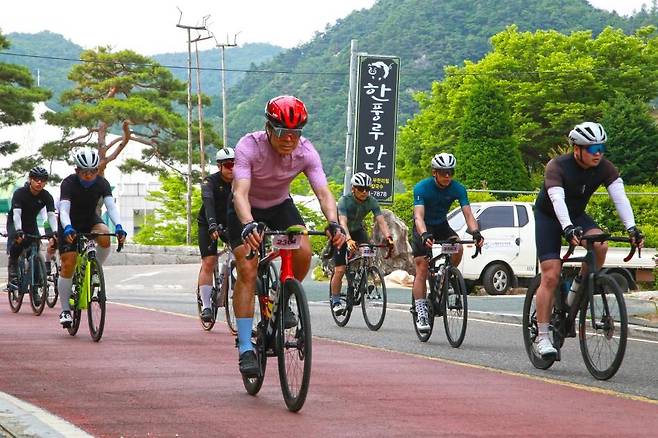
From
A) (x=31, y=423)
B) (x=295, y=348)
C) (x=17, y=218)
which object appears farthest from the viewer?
(x=17, y=218)

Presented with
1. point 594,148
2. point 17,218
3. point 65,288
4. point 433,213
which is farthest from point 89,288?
point 594,148

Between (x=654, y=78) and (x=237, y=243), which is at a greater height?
(x=654, y=78)

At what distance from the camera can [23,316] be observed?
17.6m

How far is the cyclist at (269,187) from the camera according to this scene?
8.07m

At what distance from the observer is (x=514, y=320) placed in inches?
699

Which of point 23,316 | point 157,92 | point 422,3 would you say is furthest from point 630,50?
point 422,3

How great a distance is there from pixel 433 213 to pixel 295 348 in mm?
6313

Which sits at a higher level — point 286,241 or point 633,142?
point 633,142

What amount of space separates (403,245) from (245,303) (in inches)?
905

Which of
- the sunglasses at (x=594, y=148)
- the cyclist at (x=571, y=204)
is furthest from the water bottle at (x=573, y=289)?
the sunglasses at (x=594, y=148)

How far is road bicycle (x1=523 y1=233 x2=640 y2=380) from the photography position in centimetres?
975

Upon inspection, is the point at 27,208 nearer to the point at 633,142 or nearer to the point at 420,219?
the point at 420,219

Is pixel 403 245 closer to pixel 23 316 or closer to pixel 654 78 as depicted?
pixel 23 316

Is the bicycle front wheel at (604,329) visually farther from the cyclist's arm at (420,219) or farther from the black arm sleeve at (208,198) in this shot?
the black arm sleeve at (208,198)
